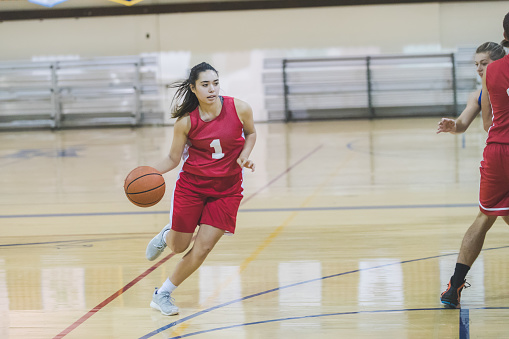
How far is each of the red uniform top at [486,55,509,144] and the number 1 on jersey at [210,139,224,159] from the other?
1.48 m

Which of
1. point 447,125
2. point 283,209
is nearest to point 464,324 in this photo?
point 447,125

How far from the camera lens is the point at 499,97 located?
11.8 ft

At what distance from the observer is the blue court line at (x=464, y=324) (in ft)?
11.3

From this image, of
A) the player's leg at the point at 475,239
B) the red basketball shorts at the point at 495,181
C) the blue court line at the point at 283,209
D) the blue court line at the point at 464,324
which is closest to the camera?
the blue court line at the point at 464,324

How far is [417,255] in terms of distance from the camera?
16.6 ft

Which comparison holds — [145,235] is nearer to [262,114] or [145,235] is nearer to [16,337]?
[16,337]

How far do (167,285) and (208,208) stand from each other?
51cm

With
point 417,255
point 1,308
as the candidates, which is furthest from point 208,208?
point 417,255

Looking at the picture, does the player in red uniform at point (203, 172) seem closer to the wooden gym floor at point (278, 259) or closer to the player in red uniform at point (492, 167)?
the wooden gym floor at point (278, 259)

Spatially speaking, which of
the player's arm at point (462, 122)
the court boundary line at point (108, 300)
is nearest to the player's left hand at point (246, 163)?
the player's arm at point (462, 122)

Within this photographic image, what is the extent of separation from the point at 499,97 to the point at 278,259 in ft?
6.97

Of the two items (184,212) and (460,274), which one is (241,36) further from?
(460,274)

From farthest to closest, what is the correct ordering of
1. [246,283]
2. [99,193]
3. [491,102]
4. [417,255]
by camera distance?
[99,193] < [417,255] < [246,283] < [491,102]

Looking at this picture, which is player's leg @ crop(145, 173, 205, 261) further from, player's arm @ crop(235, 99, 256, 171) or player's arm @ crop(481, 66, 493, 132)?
player's arm @ crop(481, 66, 493, 132)
